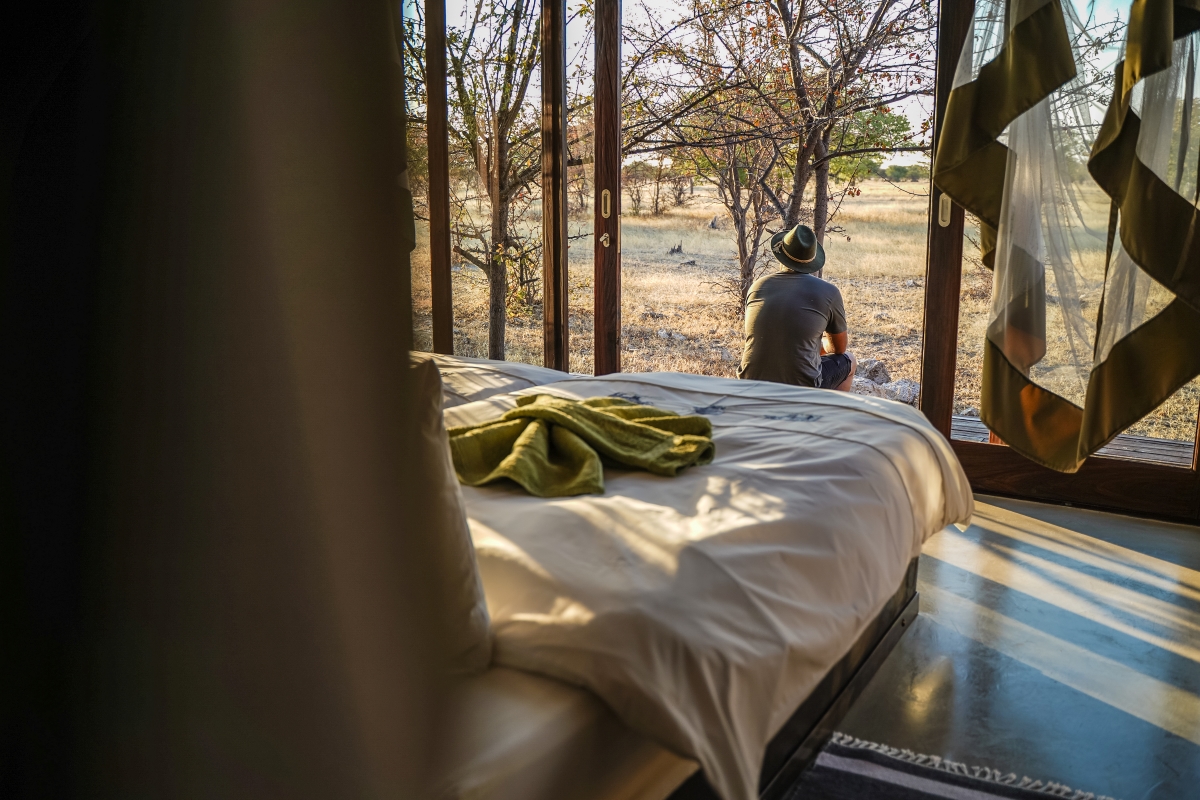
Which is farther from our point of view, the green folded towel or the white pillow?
the green folded towel

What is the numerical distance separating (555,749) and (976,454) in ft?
10.4

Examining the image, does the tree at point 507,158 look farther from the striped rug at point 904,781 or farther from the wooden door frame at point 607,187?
the striped rug at point 904,781

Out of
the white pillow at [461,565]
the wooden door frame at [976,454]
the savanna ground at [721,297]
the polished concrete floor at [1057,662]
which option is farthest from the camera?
the savanna ground at [721,297]

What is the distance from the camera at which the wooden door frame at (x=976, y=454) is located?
11.2 feet

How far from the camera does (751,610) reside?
1264mm

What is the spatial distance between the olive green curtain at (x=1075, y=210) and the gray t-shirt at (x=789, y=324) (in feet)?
2.25

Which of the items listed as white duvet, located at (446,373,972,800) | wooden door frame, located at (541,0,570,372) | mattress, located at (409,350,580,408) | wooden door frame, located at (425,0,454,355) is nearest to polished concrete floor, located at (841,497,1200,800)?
white duvet, located at (446,373,972,800)

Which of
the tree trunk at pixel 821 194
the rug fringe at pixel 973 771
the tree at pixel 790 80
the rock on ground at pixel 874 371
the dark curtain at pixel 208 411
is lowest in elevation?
the rug fringe at pixel 973 771

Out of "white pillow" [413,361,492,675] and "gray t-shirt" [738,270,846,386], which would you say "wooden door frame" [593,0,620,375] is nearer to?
"gray t-shirt" [738,270,846,386]

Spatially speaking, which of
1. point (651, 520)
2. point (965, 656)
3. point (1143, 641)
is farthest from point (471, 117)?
point (1143, 641)

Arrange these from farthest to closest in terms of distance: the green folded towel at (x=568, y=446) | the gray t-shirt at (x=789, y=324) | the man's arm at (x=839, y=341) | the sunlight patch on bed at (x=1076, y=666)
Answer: the man's arm at (x=839, y=341), the gray t-shirt at (x=789, y=324), the sunlight patch on bed at (x=1076, y=666), the green folded towel at (x=568, y=446)

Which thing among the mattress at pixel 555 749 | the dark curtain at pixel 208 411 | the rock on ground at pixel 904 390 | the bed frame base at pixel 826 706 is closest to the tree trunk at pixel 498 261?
the rock on ground at pixel 904 390

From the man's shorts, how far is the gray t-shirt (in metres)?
0.15

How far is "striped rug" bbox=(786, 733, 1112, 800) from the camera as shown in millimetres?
1727
